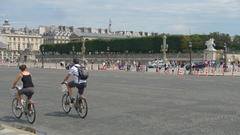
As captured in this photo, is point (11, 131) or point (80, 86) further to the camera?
point (80, 86)

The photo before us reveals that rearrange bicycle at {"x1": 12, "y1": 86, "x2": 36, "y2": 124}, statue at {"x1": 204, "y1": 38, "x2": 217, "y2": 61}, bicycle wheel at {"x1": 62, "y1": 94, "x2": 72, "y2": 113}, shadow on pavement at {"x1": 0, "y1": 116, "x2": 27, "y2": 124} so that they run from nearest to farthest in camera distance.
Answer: bicycle at {"x1": 12, "y1": 86, "x2": 36, "y2": 124}
shadow on pavement at {"x1": 0, "y1": 116, "x2": 27, "y2": 124}
bicycle wheel at {"x1": 62, "y1": 94, "x2": 72, "y2": 113}
statue at {"x1": 204, "y1": 38, "x2": 217, "y2": 61}

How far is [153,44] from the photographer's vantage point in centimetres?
13400

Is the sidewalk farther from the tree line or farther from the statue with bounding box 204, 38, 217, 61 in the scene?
the tree line

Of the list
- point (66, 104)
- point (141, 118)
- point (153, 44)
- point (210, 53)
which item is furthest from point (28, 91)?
point (153, 44)

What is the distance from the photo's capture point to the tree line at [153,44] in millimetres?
129875

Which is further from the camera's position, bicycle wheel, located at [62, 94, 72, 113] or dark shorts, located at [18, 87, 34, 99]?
bicycle wheel, located at [62, 94, 72, 113]

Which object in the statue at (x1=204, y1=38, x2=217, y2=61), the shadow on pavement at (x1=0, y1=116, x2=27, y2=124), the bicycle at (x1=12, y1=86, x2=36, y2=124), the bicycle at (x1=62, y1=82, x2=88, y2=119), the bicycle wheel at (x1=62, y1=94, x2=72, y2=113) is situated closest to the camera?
the bicycle at (x1=12, y1=86, x2=36, y2=124)

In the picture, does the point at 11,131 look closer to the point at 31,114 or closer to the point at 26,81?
the point at 31,114

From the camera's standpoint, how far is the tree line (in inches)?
5113

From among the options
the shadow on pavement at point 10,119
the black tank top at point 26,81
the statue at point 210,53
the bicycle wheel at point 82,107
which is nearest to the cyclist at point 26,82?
the black tank top at point 26,81

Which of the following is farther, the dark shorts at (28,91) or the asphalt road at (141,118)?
the dark shorts at (28,91)

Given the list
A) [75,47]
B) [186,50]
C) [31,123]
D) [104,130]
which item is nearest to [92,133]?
[104,130]

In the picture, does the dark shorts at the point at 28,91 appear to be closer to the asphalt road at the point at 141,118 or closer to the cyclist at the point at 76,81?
the asphalt road at the point at 141,118

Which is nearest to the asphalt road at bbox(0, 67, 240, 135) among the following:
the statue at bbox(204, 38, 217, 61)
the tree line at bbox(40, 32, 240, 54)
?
the statue at bbox(204, 38, 217, 61)
